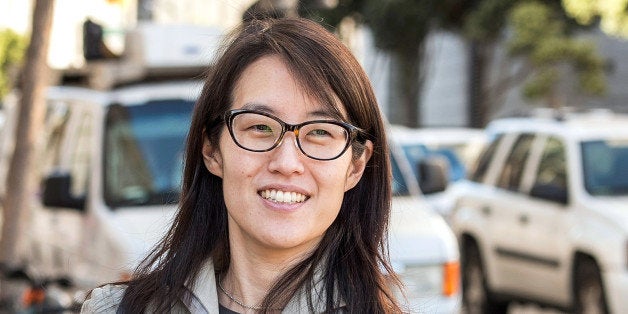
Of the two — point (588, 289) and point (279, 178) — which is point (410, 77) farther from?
point (279, 178)

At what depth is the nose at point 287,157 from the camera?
2.67 metres

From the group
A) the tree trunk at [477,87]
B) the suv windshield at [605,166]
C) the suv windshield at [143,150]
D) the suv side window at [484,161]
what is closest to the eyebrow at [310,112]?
the suv windshield at [143,150]

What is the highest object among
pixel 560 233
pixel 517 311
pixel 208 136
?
pixel 208 136

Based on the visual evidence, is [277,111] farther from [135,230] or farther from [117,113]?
[117,113]

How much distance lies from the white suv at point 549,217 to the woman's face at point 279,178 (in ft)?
25.3

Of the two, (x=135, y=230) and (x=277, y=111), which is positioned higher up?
(x=277, y=111)

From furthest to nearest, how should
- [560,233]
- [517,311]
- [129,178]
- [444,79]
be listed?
[444,79], [517,311], [560,233], [129,178]

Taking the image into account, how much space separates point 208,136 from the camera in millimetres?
2873

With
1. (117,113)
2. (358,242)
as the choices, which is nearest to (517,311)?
(117,113)

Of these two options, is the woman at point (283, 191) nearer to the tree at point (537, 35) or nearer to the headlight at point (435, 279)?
the headlight at point (435, 279)

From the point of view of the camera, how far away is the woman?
2.69 metres

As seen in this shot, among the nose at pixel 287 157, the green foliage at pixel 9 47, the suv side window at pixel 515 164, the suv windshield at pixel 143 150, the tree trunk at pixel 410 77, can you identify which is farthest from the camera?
the green foliage at pixel 9 47

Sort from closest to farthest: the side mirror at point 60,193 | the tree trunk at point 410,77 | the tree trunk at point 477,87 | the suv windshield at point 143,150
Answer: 1. the suv windshield at point 143,150
2. the side mirror at point 60,193
3. the tree trunk at point 410,77
4. the tree trunk at point 477,87

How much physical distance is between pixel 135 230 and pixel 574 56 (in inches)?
761
